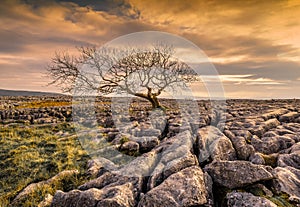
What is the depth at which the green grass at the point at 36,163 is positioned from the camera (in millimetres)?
9898

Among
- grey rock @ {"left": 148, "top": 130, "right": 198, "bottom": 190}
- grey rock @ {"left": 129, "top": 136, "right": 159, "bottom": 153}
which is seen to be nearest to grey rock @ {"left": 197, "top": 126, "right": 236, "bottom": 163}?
grey rock @ {"left": 148, "top": 130, "right": 198, "bottom": 190}

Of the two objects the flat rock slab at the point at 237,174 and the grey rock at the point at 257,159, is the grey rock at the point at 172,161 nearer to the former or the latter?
the flat rock slab at the point at 237,174

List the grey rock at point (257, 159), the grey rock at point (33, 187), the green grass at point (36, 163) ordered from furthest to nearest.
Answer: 1. the green grass at point (36, 163)
2. the grey rock at point (257, 159)
3. the grey rock at point (33, 187)

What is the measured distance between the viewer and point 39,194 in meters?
9.28

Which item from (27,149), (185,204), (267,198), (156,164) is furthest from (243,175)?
(27,149)

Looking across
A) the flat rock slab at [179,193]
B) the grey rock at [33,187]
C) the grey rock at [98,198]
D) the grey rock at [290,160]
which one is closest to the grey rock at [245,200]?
the flat rock slab at [179,193]

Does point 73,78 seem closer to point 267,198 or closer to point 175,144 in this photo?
point 175,144

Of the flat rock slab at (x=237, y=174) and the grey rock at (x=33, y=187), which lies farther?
the grey rock at (x=33, y=187)

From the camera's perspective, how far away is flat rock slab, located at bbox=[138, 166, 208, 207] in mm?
6688

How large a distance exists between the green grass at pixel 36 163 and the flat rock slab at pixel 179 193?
450 cm

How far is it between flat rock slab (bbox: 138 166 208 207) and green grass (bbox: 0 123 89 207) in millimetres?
4502

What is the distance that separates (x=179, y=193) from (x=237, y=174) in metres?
2.15

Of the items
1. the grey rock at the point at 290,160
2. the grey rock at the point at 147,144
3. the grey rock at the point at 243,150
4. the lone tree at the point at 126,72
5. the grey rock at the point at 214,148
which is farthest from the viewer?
the lone tree at the point at 126,72

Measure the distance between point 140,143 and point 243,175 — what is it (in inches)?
301
